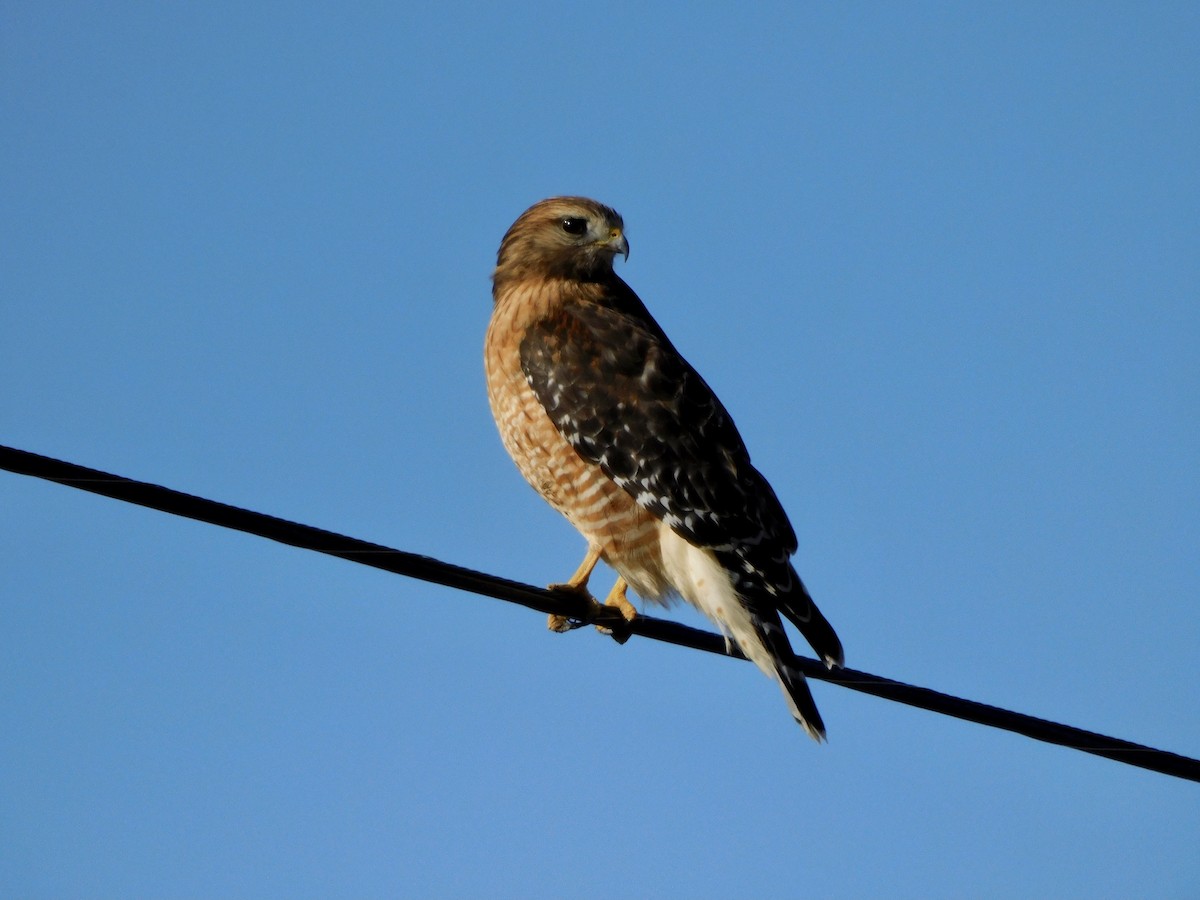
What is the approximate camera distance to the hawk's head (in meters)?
7.39

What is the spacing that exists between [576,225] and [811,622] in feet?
8.16

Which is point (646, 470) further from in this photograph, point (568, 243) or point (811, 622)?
point (568, 243)

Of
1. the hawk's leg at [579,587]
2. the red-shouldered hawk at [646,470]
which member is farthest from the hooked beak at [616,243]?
the hawk's leg at [579,587]

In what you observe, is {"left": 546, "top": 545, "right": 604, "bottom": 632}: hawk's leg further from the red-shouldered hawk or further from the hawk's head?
the hawk's head

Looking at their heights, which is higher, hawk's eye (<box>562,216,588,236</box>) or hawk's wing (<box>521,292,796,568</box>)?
hawk's eye (<box>562,216,588,236</box>)

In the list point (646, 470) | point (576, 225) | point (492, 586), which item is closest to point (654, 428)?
point (646, 470)

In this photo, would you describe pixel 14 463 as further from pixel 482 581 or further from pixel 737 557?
pixel 737 557

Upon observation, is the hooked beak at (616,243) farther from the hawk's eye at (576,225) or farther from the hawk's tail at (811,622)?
the hawk's tail at (811,622)

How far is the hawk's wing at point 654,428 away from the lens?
20.9 ft

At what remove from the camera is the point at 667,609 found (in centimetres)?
665

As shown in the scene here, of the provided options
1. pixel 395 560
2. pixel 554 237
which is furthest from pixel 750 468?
pixel 395 560

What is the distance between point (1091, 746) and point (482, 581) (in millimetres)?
2003

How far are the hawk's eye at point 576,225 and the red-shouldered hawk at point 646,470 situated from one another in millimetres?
341

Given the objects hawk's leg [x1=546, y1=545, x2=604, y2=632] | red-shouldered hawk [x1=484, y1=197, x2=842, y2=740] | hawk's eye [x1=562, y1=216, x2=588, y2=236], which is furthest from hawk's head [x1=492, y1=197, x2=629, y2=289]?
hawk's leg [x1=546, y1=545, x2=604, y2=632]
